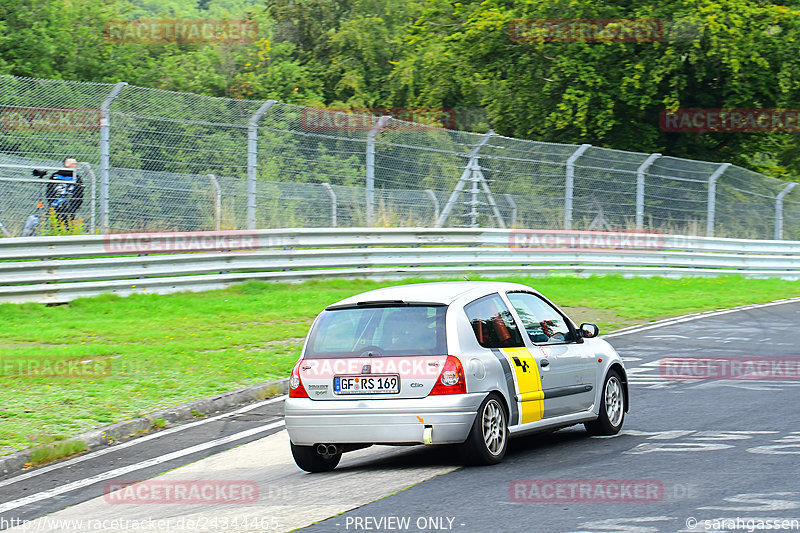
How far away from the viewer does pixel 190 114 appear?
1773 centimetres

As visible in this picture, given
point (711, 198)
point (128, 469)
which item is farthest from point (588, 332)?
point (711, 198)

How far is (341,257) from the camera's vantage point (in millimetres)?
20000

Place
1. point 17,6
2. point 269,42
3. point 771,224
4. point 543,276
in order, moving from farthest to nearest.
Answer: point 269,42, point 17,6, point 771,224, point 543,276

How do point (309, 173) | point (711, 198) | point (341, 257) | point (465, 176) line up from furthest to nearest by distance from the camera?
1. point (711, 198)
2. point (465, 176)
3. point (341, 257)
4. point (309, 173)

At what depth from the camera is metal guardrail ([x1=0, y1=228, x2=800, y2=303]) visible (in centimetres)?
1587

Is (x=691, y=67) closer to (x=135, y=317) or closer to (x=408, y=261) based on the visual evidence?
(x=408, y=261)

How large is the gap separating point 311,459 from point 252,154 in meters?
11.5

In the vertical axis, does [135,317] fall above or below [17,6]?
below

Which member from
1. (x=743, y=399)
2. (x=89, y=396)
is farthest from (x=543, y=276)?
(x=89, y=396)

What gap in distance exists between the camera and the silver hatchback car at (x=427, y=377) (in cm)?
743

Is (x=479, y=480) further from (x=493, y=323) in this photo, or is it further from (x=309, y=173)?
(x=309, y=173)

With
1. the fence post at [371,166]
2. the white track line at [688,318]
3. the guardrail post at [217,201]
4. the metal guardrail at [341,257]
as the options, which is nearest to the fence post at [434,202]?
the metal guardrail at [341,257]

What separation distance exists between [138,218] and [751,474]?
11928 millimetres

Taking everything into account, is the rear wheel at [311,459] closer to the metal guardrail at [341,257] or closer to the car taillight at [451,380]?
the car taillight at [451,380]
